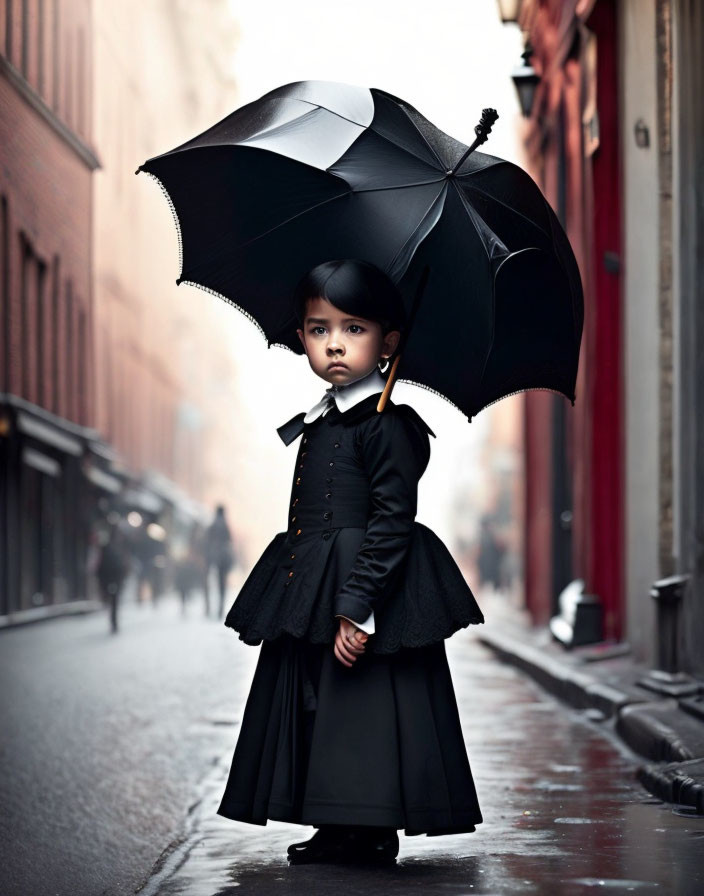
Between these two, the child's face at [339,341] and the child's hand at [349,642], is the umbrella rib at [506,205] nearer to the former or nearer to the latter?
the child's face at [339,341]

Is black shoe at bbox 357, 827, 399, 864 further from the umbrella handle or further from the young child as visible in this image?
the umbrella handle

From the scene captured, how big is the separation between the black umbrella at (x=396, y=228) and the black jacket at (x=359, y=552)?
12.7 inches

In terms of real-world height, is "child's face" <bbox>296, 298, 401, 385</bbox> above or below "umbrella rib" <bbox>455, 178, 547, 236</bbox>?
below

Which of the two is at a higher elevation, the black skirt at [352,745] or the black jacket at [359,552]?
the black jacket at [359,552]

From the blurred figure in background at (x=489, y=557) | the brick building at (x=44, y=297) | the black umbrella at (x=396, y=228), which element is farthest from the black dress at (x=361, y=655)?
the blurred figure in background at (x=489, y=557)

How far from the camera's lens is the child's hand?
4.58 m

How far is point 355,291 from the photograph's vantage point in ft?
15.7

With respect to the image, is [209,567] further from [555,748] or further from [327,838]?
[327,838]

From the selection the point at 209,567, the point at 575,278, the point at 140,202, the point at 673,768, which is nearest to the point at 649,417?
the point at 673,768

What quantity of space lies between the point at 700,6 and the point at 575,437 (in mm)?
7068

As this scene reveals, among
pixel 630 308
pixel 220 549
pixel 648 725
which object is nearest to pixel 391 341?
pixel 648 725

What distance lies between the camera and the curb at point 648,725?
246 inches

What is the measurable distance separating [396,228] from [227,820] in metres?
2.38

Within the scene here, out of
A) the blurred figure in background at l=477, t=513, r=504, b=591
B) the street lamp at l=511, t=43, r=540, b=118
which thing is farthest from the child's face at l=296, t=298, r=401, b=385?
the blurred figure in background at l=477, t=513, r=504, b=591
